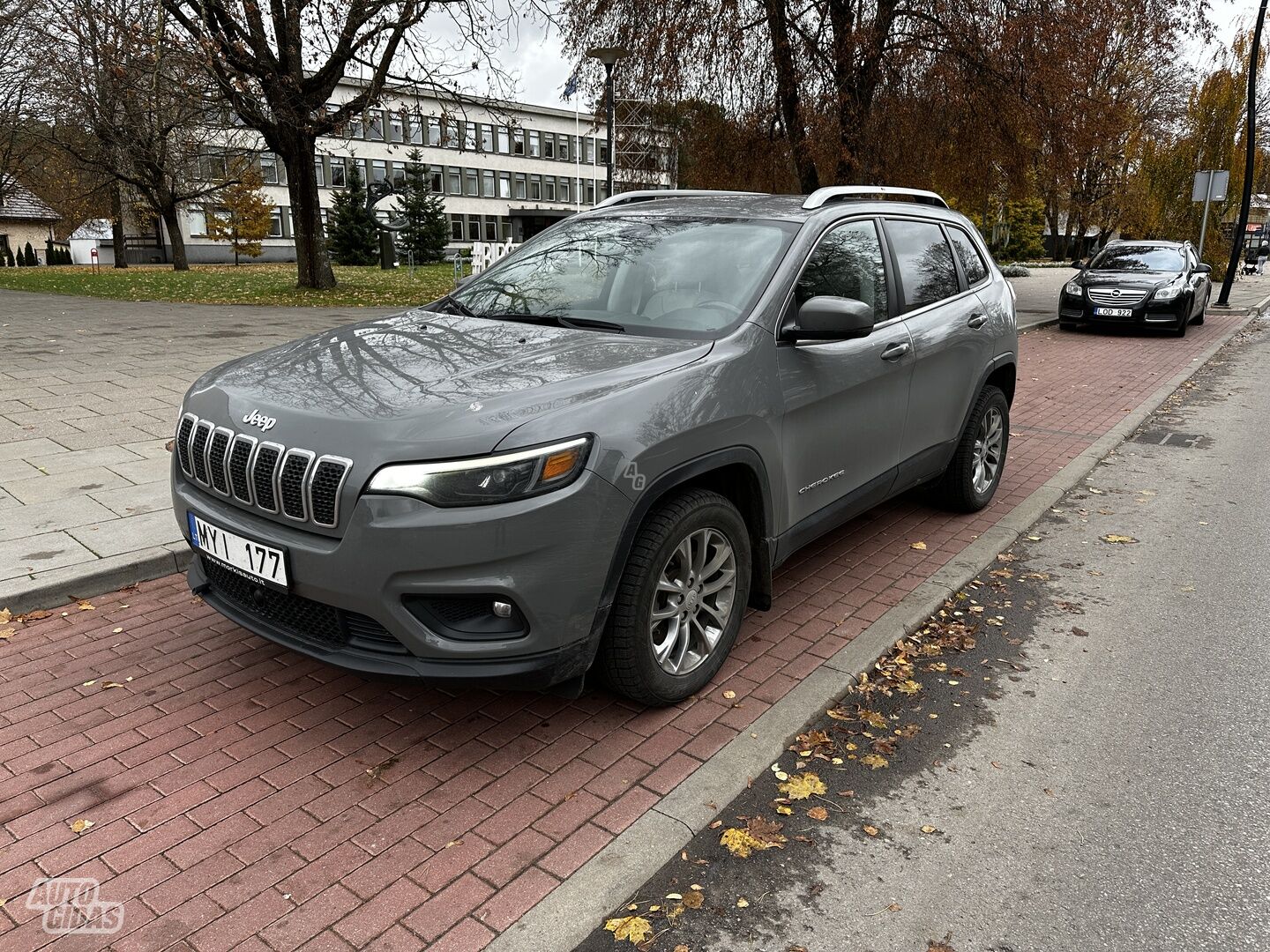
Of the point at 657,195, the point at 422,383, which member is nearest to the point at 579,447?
the point at 422,383

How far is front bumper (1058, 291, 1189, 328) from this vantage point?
15969 mm

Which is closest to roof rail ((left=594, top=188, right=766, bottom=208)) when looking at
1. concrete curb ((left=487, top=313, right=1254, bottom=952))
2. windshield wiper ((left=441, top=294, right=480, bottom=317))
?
windshield wiper ((left=441, top=294, right=480, bottom=317))

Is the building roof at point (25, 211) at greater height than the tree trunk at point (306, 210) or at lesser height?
greater

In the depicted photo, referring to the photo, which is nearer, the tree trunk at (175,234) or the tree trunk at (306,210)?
the tree trunk at (306,210)

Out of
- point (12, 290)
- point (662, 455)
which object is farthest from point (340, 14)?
point (662, 455)

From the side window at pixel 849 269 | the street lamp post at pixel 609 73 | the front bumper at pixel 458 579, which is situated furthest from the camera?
the street lamp post at pixel 609 73

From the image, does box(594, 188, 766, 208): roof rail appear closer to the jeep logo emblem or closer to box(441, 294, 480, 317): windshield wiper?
box(441, 294, 480, 317): windshield wiper

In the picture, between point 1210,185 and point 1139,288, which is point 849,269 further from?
point 1210,185

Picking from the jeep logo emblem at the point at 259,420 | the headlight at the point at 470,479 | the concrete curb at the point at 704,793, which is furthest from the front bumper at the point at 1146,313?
the jeep logo emblem at the point at 259,420

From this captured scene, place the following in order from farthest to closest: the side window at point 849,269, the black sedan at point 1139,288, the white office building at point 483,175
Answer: the white office building at point 483,175, the black sedan at point 1139,288, the side window at point 849,269

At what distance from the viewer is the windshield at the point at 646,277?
3.79 meters

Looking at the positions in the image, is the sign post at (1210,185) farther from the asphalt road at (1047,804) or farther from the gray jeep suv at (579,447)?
the gray jeep suv at (579,447)

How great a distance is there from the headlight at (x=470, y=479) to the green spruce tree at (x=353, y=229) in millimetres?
45872

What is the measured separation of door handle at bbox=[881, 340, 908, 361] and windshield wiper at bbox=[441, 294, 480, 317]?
193 centimetres
